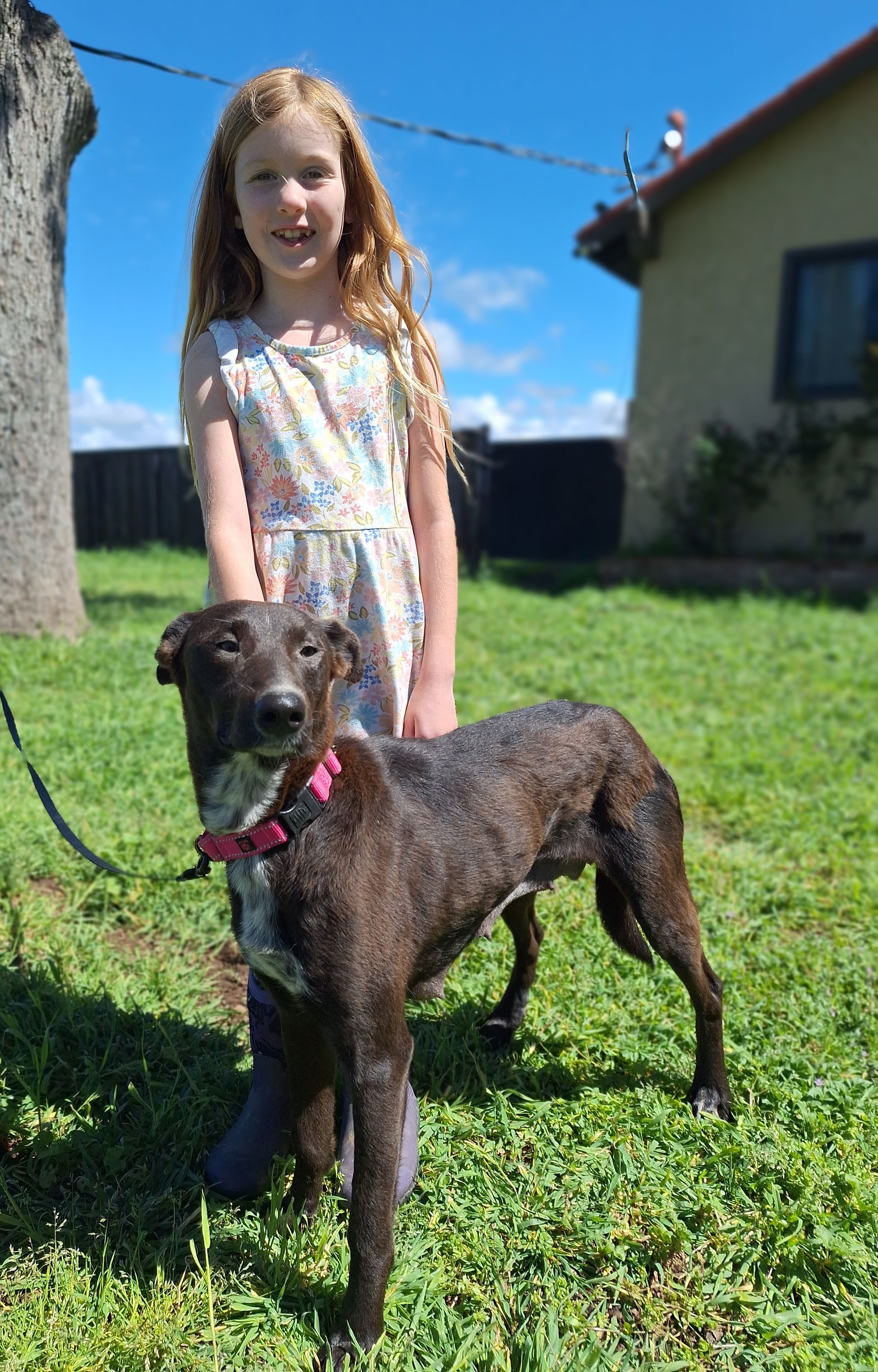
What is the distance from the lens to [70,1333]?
1.84m

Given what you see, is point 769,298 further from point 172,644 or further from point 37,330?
point 172,644

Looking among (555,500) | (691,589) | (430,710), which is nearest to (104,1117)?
(430,710)

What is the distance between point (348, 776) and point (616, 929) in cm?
104

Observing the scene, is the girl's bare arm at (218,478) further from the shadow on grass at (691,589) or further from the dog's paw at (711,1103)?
the shadow on grass at (691,589)

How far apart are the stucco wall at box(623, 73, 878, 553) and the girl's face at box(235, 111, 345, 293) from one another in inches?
405

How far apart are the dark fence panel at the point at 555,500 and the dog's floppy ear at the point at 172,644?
1426cm

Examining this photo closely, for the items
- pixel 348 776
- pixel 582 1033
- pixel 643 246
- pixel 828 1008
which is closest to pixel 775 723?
pixel 828 1008

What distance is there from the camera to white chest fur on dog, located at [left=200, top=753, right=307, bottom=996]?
1.91m

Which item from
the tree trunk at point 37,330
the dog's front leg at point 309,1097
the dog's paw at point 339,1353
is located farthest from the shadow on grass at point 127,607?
the dog's paw at point 339,1353

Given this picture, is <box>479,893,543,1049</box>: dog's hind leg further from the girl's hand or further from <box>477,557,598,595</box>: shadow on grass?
<box>477,557,598,595</box>: shadow on grass

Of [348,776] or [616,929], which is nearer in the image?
[348,776]

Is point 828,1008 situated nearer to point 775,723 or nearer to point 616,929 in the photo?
point 616,929

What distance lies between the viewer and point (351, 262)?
8.08 ft

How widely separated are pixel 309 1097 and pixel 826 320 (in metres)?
11.8
